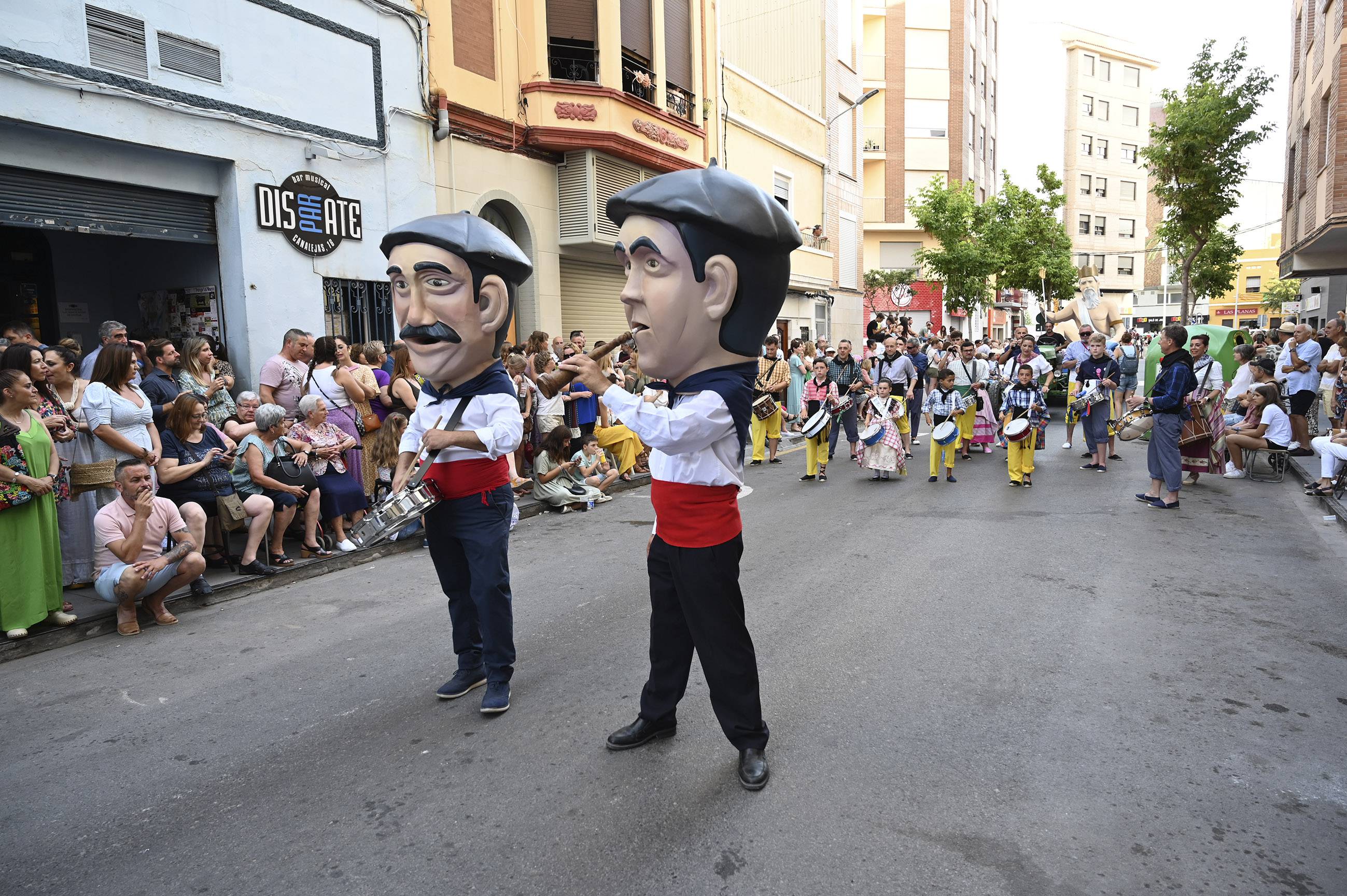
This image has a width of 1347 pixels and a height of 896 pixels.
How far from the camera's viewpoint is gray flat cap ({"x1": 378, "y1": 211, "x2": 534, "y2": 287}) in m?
4.07

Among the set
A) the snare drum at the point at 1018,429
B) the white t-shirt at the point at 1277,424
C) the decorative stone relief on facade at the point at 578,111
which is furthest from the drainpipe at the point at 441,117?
the white t-shirt at the point at 1277,424

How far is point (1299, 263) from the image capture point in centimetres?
1927

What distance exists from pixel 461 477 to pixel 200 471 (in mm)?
3385

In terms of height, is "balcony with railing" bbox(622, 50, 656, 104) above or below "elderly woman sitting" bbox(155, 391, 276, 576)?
above

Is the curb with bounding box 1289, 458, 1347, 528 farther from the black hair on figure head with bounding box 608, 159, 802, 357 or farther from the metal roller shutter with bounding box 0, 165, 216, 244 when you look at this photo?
the metal roller shutter with bounding box 0, 165, 216, 244

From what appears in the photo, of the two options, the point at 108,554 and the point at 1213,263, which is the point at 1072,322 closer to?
the point at 1213,263

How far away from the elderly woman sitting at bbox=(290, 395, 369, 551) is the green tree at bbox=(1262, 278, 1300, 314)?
55487 mm

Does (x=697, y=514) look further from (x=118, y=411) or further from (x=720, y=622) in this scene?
(x=118, y=411)

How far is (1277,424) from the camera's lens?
33.7ft

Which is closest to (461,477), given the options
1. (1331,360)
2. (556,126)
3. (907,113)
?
(556,126)

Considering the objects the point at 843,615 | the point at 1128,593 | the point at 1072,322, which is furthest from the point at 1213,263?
the point at 843,615

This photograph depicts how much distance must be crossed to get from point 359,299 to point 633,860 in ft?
31.4

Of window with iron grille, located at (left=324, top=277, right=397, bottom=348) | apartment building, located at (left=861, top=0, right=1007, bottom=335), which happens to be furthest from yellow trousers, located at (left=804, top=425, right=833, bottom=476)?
apartment building, located at (left=861, top=0, right=1007, bottom=335)

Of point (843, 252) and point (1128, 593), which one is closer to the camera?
point (1128, 593)
